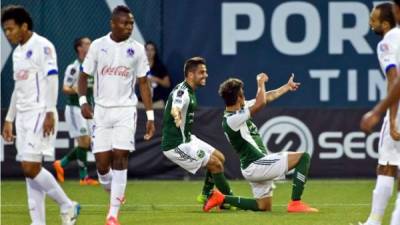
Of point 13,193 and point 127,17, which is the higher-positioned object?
point 127,17

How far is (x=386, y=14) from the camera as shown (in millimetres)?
10352

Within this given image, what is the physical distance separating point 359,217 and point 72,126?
7.33 meters

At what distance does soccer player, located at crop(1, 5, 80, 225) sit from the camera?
10461 mm

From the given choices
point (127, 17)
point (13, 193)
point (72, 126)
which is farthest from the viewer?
point (72, 126)

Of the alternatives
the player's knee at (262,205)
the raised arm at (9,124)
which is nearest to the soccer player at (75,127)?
the player's knee at (262,205)

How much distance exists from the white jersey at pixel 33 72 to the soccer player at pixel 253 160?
292cm

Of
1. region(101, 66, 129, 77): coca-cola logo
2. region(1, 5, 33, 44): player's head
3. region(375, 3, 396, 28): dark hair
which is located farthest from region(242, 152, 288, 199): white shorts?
region(1, 5, 33, 44): player's head

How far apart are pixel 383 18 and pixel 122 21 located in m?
2.77

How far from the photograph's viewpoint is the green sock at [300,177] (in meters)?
13.2

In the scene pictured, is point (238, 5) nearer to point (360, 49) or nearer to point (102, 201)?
point (360, 49)

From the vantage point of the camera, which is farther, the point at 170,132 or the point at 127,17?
the point at 170,132

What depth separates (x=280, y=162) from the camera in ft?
43.0

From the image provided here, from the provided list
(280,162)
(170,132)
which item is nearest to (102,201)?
(170,132)

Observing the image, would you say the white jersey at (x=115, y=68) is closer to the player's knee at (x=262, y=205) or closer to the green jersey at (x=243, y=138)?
the green jersey at (x=243, y=138)
